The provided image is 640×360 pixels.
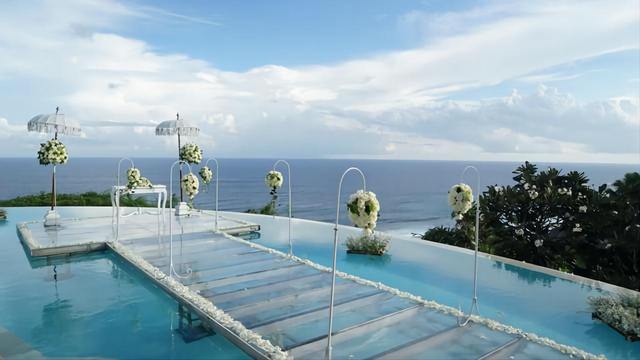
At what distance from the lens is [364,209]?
361 cm

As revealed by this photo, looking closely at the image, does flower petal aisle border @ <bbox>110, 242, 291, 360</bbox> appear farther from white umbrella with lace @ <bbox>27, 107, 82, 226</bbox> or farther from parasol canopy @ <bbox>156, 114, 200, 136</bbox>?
parasol canopy @ <bbox>156, 114, 200, 136</bbox>

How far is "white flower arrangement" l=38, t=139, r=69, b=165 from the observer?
878 centimetres

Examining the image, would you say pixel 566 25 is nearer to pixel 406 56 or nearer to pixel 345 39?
pixel 406 56

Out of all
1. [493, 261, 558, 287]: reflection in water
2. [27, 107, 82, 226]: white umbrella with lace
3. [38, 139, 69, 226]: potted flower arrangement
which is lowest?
[493, 261, 558, 287]: reflection in water

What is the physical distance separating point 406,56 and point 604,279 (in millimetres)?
10300

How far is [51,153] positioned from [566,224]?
395 inches

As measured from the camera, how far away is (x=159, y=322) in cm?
439

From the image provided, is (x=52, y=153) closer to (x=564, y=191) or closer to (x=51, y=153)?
(x=51, y=153)

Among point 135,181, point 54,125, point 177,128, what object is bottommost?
point 135,181

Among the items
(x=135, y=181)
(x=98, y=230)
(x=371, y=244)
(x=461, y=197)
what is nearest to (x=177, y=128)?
(x=135, y=181)

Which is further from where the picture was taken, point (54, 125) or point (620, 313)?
point (54, 125)

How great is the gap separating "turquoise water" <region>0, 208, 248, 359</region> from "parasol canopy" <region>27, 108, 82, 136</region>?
117 inches

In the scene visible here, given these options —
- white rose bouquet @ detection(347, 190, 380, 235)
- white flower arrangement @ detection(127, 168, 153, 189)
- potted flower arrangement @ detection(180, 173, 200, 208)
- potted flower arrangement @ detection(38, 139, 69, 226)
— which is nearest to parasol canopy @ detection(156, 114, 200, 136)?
potted flower arrangement @ detection(180, 173, 200, 208)

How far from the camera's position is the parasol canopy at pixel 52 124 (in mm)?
8592
